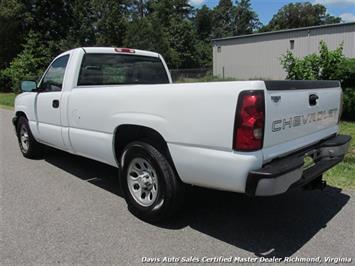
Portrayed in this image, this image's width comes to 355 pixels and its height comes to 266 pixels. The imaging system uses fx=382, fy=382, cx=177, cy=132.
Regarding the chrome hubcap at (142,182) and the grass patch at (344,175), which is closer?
the chrome hubcap at (142,182)

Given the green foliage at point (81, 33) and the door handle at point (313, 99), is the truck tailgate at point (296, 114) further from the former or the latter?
the green foliage at point (81, 33)

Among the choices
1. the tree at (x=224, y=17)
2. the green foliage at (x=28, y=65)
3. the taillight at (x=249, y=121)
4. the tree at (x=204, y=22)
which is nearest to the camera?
the taillight at (x=249, y=121)

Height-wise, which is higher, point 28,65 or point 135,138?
point 28,65

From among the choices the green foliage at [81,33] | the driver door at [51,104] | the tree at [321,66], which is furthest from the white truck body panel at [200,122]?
the green foliage at [81,33]

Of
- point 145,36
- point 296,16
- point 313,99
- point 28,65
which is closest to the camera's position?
point 313,99

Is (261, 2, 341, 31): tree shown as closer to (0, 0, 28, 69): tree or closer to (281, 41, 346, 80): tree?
(0, 0, 28, 69): tree

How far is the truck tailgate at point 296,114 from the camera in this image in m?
3.31

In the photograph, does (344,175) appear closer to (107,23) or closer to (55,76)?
(55,76)

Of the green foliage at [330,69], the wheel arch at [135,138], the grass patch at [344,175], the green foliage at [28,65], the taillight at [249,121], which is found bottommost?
the grass patch at [344,175]

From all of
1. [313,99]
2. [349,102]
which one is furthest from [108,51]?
[349,102]

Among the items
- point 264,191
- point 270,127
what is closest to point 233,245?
point 264,191

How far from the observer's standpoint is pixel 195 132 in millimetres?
3459

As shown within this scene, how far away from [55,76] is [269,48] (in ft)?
97.7

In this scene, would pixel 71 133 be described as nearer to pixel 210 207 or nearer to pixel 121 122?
pixel 121 122
